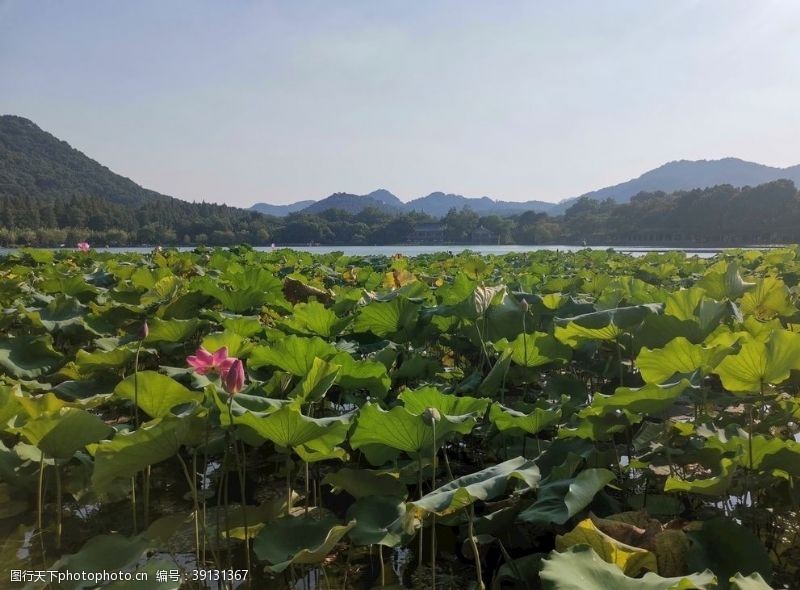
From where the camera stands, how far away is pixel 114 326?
118 inches

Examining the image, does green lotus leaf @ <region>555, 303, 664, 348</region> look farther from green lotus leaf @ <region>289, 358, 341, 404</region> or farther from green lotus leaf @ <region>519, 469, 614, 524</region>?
green lotus leaf @ <region>289, 358, 341, 404</region>

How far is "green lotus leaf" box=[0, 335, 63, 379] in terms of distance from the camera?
222 cm

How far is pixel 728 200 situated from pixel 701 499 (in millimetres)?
51084

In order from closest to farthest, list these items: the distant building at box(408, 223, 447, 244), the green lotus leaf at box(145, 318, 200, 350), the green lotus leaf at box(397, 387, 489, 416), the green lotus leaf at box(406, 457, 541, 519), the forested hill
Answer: the green lotus leaf at box(406, 457, 541, 519)
the green lotus leaf at box(397, 387, 489, 416)
the green lotus leaf at box(145, 318, 200, 350)
the forested hill
the distant building at box(408, 223, 447, 244)

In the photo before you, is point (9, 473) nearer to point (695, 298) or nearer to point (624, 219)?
point (695, 298)

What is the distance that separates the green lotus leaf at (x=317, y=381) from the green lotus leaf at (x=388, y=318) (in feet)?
3.03

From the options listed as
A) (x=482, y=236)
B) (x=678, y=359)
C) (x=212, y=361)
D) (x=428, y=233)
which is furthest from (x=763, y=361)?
(x=428, y=233)

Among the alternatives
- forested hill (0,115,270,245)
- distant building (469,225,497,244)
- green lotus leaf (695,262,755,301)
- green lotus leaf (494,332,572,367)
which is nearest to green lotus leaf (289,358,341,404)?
green lotus leaf (494,332,572,367)

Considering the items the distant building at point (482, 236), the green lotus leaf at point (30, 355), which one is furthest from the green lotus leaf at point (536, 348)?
the distant building at point (482, 236)

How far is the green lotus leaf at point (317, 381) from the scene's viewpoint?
54.7 inches

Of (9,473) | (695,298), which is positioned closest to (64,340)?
(9,473)

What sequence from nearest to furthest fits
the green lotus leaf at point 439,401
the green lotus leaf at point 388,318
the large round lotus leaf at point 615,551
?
1. the large round lotus leaf at point 615,551
2. the green lotus leaf at point 439,401
3. the green lotus leaf at point 388,318

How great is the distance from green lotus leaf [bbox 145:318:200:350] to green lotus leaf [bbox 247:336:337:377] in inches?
24.8

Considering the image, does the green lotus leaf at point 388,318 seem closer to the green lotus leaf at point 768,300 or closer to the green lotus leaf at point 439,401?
→ the green lotus leaf at point 439,401
